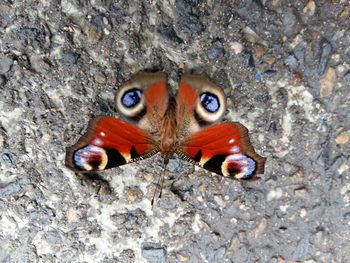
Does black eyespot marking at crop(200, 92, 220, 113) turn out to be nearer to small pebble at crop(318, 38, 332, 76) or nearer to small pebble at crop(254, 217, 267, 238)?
small pebble at crop(318, 38, 332, 76)

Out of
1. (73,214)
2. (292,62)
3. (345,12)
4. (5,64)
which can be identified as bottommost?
(73,214)

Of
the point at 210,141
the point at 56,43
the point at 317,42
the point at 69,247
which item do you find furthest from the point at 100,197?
the point at 317,42

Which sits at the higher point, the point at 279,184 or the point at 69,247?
the point at 279,184

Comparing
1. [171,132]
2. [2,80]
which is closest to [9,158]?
[2,80]

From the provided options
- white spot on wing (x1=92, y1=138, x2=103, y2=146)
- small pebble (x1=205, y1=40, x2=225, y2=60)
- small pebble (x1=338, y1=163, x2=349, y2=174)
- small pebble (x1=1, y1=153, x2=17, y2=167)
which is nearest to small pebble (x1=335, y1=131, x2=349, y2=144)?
small pebble (x1=338, y1=163, x2=349, y2=174)

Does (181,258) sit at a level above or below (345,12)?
below

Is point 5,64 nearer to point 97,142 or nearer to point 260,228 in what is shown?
point 97,142

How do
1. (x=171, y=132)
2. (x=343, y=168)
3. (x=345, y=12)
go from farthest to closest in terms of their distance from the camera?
(x=343, y=168) < (x=171, y=132) < (x=345, y=12)

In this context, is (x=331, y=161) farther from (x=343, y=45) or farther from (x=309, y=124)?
(x=343, y=45)

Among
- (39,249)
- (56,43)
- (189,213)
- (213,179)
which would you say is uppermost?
(56,43)
